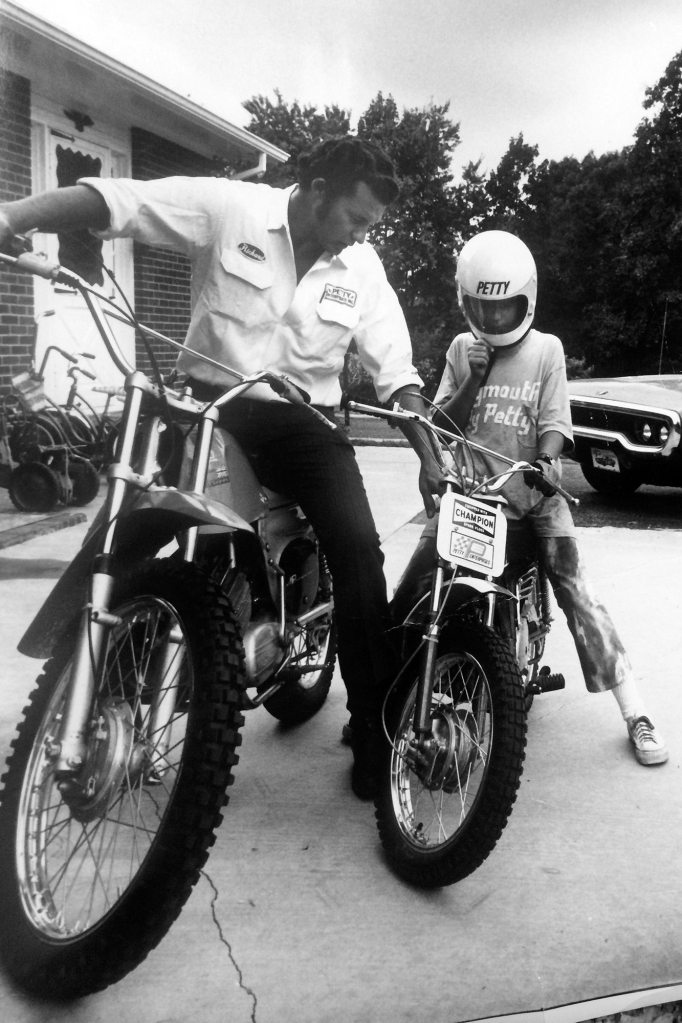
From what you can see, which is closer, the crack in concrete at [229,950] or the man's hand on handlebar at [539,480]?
the crack in concrete at [229,950]

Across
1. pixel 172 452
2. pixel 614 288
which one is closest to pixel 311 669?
pixel 172 452

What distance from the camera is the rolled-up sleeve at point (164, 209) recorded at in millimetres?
1272

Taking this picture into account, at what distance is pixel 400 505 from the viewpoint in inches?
71.6

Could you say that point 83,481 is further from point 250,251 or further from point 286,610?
point 286,610

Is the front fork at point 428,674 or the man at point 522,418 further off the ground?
the man at point 522,418

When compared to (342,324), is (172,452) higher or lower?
lower

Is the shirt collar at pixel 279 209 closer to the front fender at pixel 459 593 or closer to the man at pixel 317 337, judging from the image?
the man at pixel 317 337

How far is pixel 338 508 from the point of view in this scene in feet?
5.42

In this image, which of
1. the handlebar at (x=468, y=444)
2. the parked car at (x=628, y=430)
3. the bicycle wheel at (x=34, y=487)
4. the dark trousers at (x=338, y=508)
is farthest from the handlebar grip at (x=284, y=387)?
the parked car at (x=628, y=430)

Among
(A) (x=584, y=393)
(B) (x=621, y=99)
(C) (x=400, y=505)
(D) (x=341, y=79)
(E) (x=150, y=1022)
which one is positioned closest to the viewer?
(E) (x=150, y=1022)

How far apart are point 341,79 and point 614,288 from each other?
50 cm

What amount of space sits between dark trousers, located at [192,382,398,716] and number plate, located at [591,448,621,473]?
45cm

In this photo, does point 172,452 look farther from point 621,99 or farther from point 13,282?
point 621,99

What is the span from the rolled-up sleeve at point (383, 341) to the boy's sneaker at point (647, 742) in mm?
834
